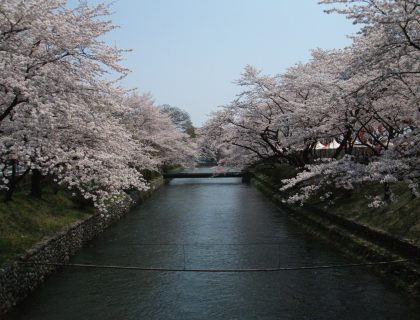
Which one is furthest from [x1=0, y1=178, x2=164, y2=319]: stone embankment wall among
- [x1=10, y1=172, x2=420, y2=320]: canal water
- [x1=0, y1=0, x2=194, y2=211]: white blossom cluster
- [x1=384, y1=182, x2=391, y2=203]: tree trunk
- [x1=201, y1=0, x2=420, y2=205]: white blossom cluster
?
[x1=384, y1=182, x2=391, y2=203]: tree trunk

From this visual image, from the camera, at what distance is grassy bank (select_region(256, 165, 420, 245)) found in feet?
45.6

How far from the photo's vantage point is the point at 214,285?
43.9 ft

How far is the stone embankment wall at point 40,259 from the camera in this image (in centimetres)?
1118

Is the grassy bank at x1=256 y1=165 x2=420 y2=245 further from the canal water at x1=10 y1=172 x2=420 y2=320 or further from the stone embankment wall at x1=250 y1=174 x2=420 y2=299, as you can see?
the canal water at x1=10 y1=172 x2=420 y2=320

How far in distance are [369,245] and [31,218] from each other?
41.0 feet

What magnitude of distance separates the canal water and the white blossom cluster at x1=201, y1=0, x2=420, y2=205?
8.45 ft

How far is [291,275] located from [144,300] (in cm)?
486

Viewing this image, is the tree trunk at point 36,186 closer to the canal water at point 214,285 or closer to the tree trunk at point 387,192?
the canal water at point 214,285

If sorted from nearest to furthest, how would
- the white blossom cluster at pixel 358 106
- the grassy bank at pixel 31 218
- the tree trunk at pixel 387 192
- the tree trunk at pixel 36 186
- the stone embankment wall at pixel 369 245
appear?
the white blossom cluster at pixel 358 106 < the stone embankment wall at pixel 369 245 < the grassy bank at pixel 31 218 < the tree trunk at pixel 387 192 < the tree trunk at pixel 36 186

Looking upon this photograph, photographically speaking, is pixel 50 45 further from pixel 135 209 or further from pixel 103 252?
pixel 135 209

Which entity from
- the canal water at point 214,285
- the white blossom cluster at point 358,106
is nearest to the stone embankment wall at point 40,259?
the canal water at point 214,285

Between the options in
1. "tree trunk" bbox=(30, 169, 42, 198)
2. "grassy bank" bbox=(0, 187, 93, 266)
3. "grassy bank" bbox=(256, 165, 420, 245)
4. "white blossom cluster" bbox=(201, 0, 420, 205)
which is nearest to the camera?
"white blossom cluster" bbox=(201, 0, 420, 205)

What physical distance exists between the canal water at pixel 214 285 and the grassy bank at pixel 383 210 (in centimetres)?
170

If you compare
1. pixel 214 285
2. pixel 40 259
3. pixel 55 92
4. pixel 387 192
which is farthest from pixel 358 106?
pixel 40 259
